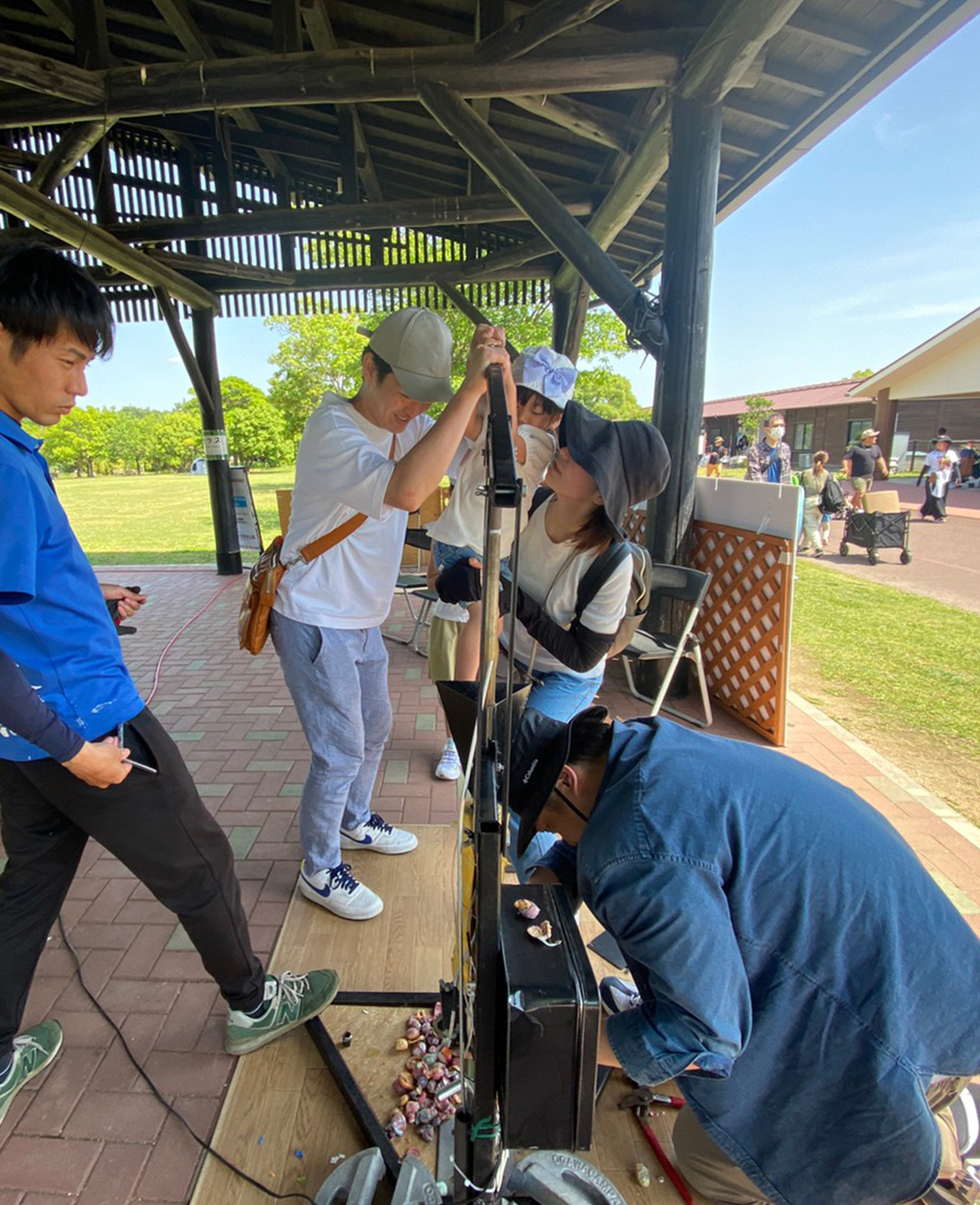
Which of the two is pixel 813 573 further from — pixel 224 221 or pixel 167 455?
pixel 167 455

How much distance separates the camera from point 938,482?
13.0 meters

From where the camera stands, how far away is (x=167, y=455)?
41.6 meters

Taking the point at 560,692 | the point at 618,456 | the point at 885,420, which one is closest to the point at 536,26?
the point at 618,456

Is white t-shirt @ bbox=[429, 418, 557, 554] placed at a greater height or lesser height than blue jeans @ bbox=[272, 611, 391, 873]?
greater

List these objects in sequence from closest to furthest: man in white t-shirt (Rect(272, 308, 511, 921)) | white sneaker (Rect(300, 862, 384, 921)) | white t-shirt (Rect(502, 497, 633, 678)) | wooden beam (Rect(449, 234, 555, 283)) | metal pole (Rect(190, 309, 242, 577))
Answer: man in white t-shirt (Rect(272, 308, 511, 921)) < white t-shirt (Rect(502, 497, 633, 678)) < white sneaker (Rect(300, 862, 384, 921)) < wooden beam (Rect(449, 234, 555, 283)) < metal pole (Rect(190, 309, 242, 577))

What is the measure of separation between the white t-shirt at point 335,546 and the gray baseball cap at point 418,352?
0.19m

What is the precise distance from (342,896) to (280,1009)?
19.4 inches

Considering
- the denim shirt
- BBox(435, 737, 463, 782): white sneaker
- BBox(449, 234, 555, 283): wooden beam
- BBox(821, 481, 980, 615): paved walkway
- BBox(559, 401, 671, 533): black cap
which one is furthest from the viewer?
BBox(821, 481, 980, 615): paved walkway

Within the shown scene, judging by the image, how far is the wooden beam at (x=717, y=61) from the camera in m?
2.62

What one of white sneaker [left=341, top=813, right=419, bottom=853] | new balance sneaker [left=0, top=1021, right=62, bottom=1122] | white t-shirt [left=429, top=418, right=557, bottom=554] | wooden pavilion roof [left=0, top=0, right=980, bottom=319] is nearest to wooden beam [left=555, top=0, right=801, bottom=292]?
wooden pavilion roof [left=0, top=0, right=980, bottom=319]

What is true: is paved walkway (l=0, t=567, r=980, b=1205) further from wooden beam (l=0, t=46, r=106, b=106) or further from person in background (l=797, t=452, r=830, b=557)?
person in background (l=797, t=452, r=830, b=557)

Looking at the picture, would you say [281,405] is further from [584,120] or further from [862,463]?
[584,120]

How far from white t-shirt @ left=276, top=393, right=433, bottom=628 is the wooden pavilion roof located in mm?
2333

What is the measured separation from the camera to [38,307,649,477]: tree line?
→ 16281 mm
